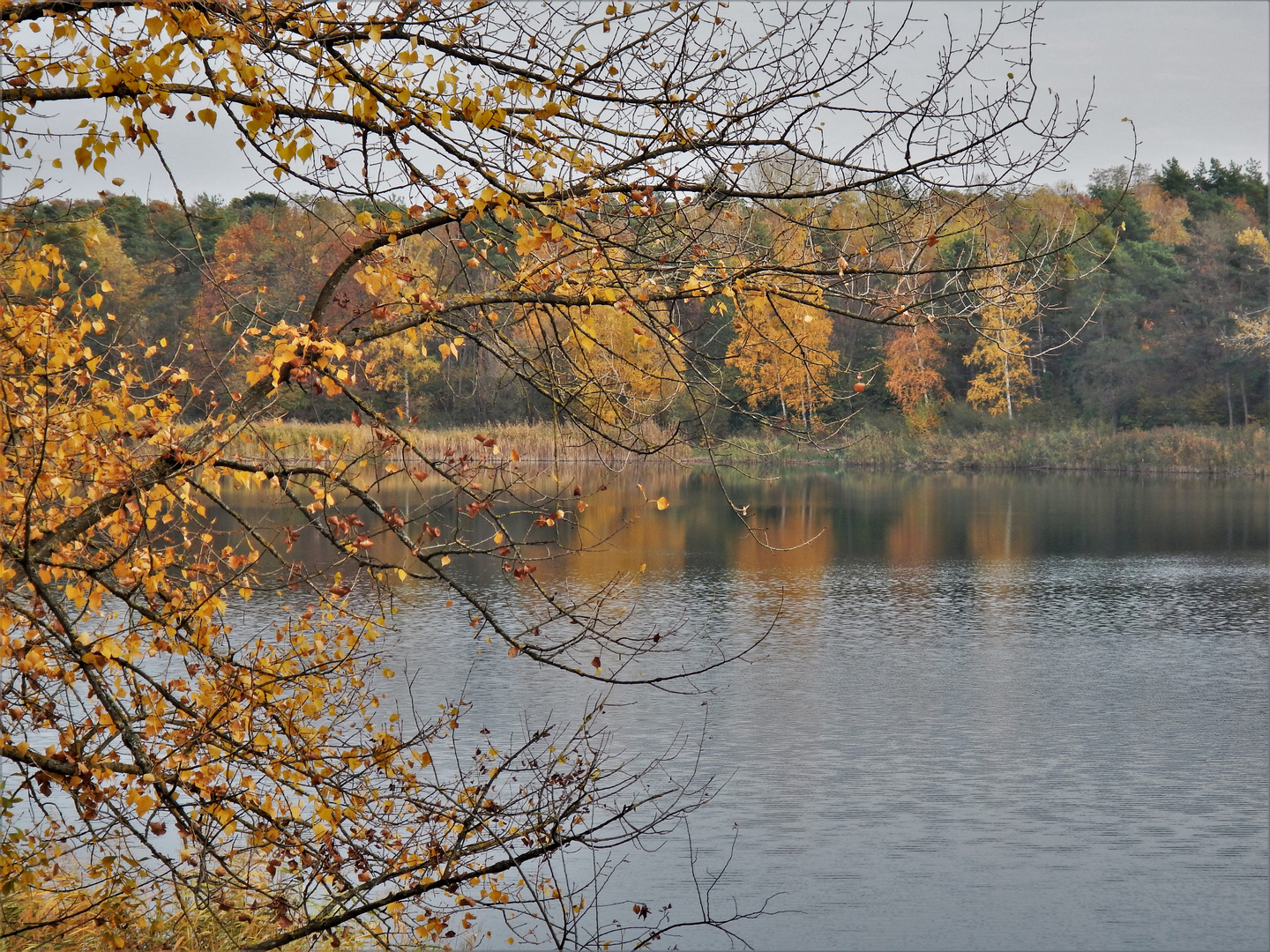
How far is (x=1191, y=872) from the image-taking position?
9.24 m

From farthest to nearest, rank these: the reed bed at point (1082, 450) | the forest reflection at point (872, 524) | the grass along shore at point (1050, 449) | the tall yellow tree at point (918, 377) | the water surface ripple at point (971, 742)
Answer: the tall yellow tree at point (918, 377) < the reed bed at point (1082, 450) < the grass along shore at point (1050, 449) < the forest reflection at point (872, 524) < the water surface ripple at point (971, 742)

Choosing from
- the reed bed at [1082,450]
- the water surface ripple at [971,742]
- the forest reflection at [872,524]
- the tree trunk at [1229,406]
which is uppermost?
the tree trunk at [1229,406]

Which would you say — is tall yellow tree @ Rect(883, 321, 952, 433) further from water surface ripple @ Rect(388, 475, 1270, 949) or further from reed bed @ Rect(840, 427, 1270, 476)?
water surface ripple @ Rect(388, 475, 1270, 949)

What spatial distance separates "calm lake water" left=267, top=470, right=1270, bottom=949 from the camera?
8859 millimetres

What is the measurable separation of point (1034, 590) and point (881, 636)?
5363mm

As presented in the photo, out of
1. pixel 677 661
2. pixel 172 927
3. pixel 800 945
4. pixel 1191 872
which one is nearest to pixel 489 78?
pixel 172 927

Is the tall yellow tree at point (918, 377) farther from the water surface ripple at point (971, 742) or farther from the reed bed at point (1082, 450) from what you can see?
the water surface ripple at point (971, 742)

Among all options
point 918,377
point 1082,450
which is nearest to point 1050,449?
point 1082,450

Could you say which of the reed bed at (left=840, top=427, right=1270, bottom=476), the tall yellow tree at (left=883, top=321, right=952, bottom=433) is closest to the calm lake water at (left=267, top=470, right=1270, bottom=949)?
the reed bed at (left=840, top=427, right=1270, bottom=476)

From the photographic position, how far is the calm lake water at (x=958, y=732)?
29.1 ft

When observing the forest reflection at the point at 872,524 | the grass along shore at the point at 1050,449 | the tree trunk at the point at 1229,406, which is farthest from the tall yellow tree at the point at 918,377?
the tree trunk at the point at 1229,406

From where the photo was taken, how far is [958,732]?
504 inches

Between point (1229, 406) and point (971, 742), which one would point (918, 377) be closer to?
point (1229, 406)

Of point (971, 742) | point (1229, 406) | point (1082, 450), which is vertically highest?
point (1229, 406)
